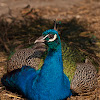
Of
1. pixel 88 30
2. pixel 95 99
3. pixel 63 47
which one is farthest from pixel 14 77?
pixel 88 30

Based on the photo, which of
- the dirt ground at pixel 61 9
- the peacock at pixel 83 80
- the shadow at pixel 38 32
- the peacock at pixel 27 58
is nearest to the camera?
the peacock at pixel 83 80

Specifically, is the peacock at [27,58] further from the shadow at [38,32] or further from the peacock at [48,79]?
the shadow at [38,32]

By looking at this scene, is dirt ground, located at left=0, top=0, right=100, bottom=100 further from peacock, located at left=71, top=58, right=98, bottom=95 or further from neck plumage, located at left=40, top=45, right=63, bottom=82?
neck plumage, located at left=40, top=45, right=63, bottom=82

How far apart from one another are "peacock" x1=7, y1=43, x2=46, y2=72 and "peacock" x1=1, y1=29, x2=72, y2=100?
0.79ft

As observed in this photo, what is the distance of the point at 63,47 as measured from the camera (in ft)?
10.6

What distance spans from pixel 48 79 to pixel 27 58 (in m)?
0.75

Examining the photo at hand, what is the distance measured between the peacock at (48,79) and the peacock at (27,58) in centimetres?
24

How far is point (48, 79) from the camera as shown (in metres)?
2.49

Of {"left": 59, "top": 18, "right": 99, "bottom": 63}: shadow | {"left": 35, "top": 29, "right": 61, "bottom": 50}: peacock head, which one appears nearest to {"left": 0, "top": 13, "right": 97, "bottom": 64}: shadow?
{"left": 59, "top": 18, "right": 99, "bottom": 63}: shadow

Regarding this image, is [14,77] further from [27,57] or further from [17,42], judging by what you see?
[17,42]

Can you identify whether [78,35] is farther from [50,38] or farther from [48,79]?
[50,38]

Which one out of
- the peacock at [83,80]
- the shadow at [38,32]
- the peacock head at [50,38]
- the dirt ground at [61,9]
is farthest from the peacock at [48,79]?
the dirt ground at [61,9]

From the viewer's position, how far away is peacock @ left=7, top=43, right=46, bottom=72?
3.06m

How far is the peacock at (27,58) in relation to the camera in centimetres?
306
